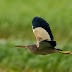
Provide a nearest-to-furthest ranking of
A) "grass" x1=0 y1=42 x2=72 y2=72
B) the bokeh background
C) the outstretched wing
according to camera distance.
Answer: the outstretched wing → "grass" x1=0 y1=42 x2=72 y2=72 → the bokeh background

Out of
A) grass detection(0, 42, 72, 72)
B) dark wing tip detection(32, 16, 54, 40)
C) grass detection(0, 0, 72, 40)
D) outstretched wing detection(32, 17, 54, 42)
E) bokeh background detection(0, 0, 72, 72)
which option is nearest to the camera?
outstretched wing detection(32, 17, 54, 42)

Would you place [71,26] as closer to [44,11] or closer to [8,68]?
[44,11]

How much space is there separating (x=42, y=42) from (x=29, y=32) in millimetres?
3518

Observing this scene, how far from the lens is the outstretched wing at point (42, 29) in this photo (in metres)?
2.21

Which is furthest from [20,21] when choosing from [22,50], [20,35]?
[22,50]

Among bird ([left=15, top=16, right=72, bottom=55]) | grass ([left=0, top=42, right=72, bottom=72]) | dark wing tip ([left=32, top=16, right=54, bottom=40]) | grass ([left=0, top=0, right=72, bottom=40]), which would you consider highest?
grass ([left=0, top=0, right=72, bottom=40])

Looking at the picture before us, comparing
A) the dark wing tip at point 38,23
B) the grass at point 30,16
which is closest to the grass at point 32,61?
the grass at point 30,16

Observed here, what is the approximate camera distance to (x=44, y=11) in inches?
236

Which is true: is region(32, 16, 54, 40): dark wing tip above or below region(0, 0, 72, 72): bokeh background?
below

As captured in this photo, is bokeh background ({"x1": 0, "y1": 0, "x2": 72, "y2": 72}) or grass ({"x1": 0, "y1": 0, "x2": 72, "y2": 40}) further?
grass ({"x1": 0, "y1": 0, "x2": 72, "y2": 40})

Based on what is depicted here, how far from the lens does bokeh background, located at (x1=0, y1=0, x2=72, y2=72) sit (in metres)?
3.85

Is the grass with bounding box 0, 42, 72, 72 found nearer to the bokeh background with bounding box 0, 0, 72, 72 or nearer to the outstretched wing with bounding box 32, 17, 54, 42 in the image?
the bokeh background with bounding box 0, 0, 72, 72

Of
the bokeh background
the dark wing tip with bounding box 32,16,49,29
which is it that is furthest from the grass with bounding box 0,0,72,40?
the dark wing tip with bounding box 32,16,49,29

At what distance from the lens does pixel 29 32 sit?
555 cm
